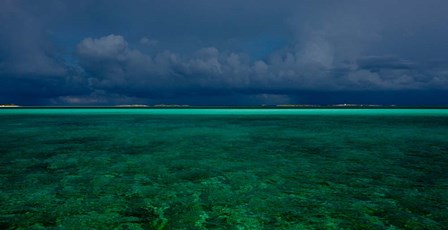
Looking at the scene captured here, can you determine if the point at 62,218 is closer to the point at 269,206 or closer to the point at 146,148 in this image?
the point at 269,206

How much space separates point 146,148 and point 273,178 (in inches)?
404

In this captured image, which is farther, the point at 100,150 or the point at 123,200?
the point at 100,150

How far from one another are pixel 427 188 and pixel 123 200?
9.19 meters

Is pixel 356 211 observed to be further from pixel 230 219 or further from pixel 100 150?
pixel 100 150

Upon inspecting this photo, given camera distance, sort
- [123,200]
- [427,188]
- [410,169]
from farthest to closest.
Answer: [410,169], [427,188], [123,200]

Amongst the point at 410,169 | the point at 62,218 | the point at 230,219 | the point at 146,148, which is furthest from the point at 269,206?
the point at 146,148

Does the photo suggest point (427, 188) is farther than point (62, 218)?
Yes

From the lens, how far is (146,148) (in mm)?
19359

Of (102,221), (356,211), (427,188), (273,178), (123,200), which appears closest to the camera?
(102,221)

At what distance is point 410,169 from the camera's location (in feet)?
41.7

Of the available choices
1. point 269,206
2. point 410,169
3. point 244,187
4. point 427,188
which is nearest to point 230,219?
point 269,206

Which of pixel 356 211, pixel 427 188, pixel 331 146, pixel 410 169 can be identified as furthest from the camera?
pixel 331 146

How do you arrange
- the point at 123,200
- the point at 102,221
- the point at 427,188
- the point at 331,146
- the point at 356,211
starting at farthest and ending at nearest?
the point at 331,146
the point at 427,188
the point at 123,200
the point at 356,211
the point at 102,221

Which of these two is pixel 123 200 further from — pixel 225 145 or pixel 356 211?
pixel 225 145
